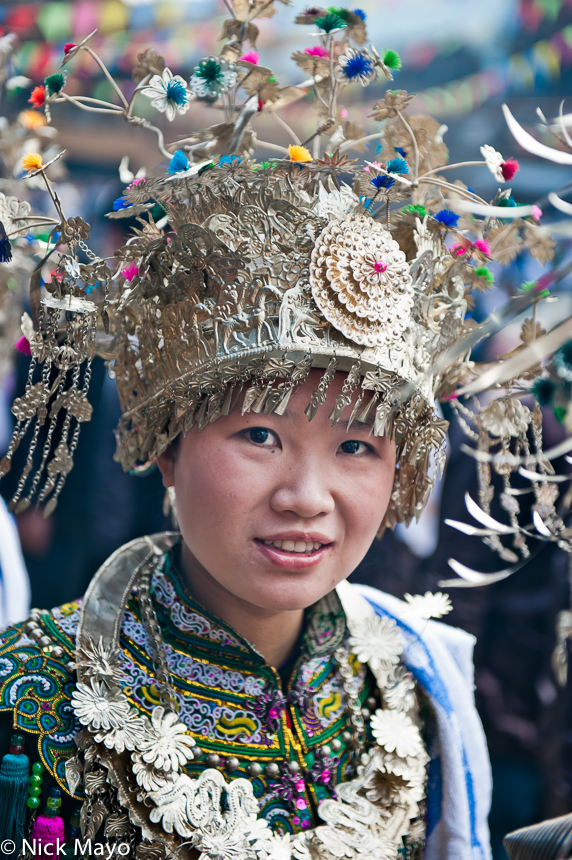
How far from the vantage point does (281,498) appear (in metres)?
1.21

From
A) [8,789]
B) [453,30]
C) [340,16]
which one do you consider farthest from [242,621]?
[453,30]

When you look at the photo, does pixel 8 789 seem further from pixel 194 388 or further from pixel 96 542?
pixel 96 542

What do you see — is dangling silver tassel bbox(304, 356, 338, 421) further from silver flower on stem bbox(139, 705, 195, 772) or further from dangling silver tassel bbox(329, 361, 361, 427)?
A: silver flower on stem bbox(139, 705, 195, 772)

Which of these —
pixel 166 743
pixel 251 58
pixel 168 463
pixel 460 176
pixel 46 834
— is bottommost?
pixel 46 834

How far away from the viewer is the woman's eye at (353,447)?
1.29 metres

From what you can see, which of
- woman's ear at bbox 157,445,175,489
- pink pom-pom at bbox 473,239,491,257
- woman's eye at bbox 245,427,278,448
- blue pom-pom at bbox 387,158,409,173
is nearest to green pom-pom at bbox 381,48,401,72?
blue pom-pom at bbox 387,158,409,173

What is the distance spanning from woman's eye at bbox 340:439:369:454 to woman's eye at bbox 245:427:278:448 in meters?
0.12

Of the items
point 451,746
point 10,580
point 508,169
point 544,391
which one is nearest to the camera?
point 544,391

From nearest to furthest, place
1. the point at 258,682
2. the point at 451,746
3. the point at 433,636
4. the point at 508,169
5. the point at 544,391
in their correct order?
the point at 544,391, the point at 508,169, the point at 258,682, the point at 451,746, the point at 433,636

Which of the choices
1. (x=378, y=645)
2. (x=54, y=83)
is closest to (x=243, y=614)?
(x=378, y=645)

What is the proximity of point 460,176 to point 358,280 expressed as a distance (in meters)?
3.05

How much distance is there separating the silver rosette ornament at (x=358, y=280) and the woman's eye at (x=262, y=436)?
20 cm

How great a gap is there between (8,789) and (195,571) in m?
0.46

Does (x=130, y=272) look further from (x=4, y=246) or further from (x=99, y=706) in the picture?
(x=99, y=706)
